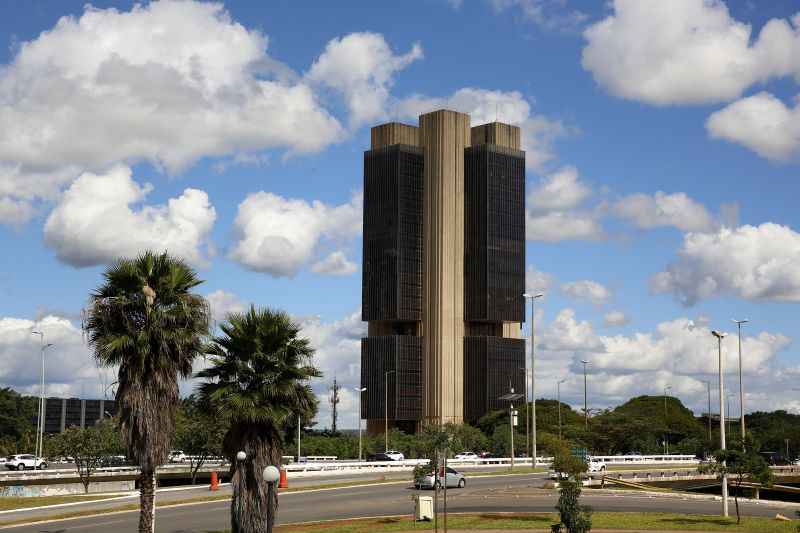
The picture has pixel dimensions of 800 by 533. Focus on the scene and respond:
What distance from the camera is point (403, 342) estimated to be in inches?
6978

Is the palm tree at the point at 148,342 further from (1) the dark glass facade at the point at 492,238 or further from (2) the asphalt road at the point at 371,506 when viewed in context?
(1) the dark glass facade at the point at 492,238

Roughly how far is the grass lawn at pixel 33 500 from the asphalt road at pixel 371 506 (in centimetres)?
592

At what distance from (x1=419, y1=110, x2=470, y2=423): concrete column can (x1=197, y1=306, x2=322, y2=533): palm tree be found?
141 m

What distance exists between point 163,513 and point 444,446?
1669 centimetres

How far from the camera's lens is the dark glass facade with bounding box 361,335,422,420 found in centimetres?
17600

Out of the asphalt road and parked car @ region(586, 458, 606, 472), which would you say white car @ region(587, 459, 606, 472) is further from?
the asphalt road

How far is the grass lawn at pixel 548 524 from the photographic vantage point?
40.1 meters

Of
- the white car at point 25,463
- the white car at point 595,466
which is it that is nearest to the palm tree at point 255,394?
the white car at point 595,466

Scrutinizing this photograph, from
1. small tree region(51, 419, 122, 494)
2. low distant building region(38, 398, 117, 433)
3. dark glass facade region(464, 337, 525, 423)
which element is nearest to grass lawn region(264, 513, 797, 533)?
small tree region(51, 419, 122, 494)

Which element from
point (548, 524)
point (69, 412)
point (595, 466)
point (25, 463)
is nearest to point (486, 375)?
point (69, 412)

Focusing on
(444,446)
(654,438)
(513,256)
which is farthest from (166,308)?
(513,256)

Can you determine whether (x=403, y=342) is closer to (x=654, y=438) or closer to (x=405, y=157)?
(x=405, y=157)

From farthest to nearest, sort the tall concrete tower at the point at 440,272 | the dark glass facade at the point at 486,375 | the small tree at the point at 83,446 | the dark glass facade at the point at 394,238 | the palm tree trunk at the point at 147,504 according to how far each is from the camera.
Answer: the dark glass facade at the point at 394,238 < the dark glass facade at the point at 486,375 < the tall concrete tower at the point at 440,272 < the small tree at the point at 83,446 < the palm tree trunk at the point at 147,504

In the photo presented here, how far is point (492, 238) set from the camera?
183 meters
